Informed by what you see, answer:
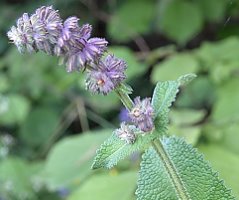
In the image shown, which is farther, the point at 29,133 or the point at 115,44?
the point at 115,44

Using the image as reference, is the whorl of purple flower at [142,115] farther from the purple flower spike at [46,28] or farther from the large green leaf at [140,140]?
the purple flower spike at [46,28]

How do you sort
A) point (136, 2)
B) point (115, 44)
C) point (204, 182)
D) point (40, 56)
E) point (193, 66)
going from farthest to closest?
point (115, 44) → point (136, 2) → point (40, 56) → point (193, 66) → point (204, 182)

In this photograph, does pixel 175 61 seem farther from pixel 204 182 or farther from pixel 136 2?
pixel 204 182

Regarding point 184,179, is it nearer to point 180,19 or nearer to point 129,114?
point 129,114

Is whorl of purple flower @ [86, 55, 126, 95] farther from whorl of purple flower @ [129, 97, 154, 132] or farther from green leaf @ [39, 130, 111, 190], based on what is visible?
green leaf @ [39, 130, 111, 190]

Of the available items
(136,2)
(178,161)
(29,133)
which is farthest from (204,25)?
(178,161)
